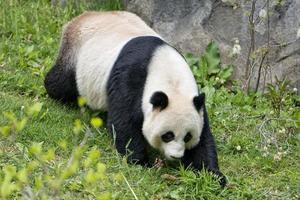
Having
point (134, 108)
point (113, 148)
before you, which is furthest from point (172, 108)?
point (113, 148)

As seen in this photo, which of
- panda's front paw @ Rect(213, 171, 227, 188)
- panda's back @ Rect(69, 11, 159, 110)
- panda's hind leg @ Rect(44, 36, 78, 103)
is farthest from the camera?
panda's hind leg @ Rect(44, 36, 78, 103)

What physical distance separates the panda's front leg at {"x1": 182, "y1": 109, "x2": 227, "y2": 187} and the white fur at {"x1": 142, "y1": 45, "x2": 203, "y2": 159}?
11 centimetres

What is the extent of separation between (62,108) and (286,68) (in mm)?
2311

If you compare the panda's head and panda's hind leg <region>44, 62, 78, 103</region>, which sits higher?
the panda's head

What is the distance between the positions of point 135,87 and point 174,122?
630 mm

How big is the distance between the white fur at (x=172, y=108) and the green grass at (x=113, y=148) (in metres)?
0.25

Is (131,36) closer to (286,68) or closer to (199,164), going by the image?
(199,164)

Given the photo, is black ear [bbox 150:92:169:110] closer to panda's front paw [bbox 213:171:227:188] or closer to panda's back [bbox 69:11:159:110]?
panda's front paw [bbox 213:171:227:188]

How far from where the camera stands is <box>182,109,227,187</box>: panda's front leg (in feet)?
16.7

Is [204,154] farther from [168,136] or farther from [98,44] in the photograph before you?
[98,44]

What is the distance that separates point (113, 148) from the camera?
5402mm

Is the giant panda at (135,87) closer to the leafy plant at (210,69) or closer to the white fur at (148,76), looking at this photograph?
the white fur at (148,76)

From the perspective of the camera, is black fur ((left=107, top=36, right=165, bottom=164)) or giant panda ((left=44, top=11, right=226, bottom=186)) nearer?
giant panda ((left=44, top=11, right=226, bottom=186))

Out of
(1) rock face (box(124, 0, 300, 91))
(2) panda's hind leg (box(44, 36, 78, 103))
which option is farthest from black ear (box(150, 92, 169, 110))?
(1) rock face (box(124, 0, 300, 91))
